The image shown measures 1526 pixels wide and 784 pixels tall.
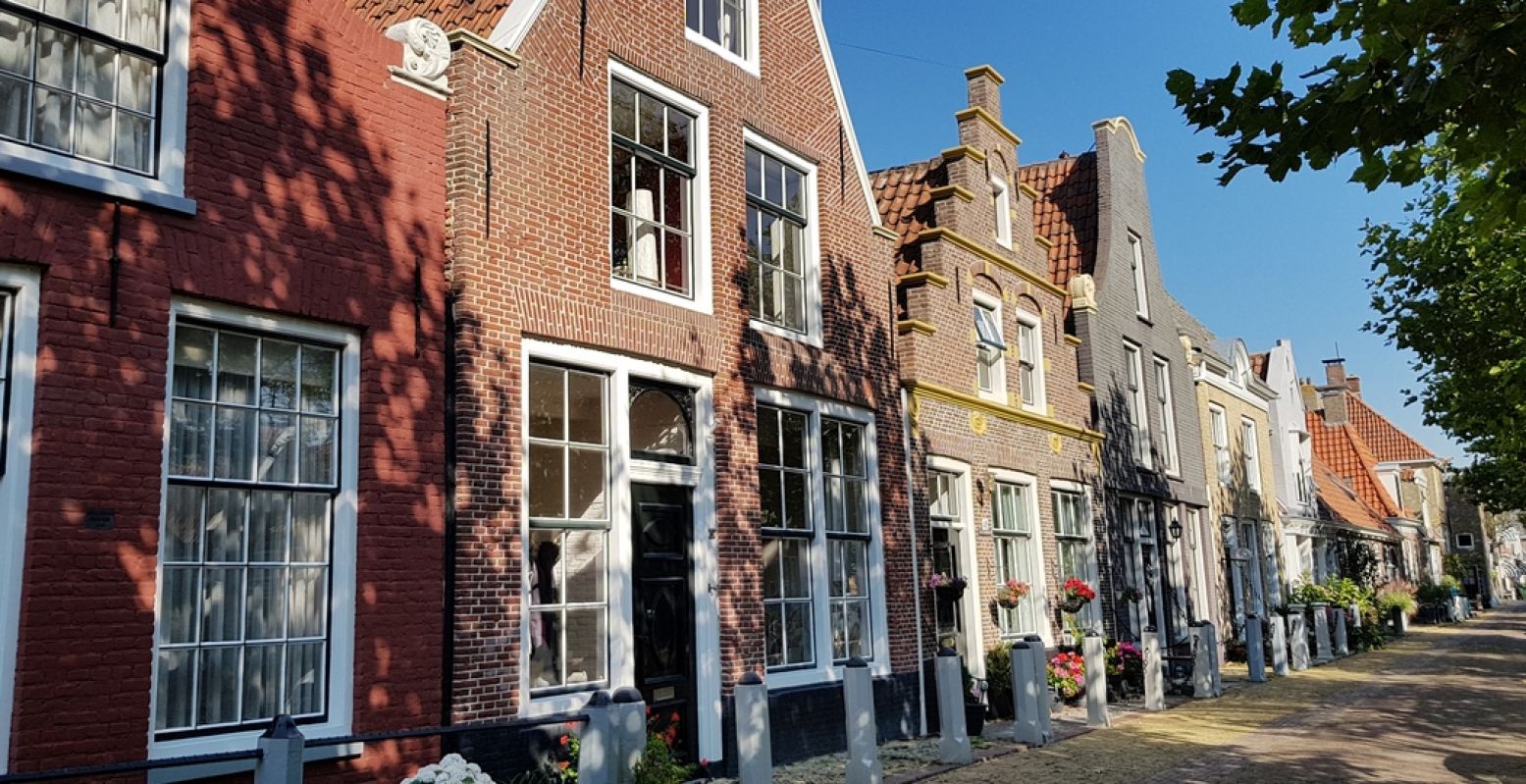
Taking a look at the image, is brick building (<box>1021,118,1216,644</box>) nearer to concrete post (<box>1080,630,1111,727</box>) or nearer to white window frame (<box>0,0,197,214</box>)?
concrete post (<box>1080,630,1111,727</box>)

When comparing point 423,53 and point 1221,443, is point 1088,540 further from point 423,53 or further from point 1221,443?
point 423,53

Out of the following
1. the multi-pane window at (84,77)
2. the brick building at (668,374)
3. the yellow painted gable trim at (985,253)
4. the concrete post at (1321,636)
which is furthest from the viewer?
the concrete post at (1321,636)

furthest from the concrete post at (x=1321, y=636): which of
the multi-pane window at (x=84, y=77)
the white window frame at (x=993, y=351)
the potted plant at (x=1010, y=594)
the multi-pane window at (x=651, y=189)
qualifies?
the multi-pane window at (x=84, y=77)

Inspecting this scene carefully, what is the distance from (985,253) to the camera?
16.5 metres

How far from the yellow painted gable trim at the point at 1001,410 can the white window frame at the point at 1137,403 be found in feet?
7.52

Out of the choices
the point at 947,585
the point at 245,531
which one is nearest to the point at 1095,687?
the point at 947,585

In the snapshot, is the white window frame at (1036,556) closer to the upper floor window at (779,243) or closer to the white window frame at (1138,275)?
the upper floor window at (779,243)

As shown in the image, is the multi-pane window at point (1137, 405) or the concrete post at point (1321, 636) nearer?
the multi-pane window at point (1137, 405)

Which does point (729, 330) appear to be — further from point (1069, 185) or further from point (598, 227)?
point (1069, 185)

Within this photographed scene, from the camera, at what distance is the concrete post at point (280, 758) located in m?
5.01

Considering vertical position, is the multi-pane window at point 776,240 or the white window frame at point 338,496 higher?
the multi-pane window at point 776,240

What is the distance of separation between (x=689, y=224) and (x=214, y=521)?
5.47 meters

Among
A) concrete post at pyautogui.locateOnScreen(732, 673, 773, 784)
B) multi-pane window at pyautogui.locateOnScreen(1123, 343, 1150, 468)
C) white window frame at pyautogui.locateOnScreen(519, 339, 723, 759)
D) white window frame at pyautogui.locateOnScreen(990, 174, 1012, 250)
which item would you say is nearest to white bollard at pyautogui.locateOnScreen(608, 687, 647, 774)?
concrete post at pyautogui.locateOnScreen(732, 673, 773, 784)

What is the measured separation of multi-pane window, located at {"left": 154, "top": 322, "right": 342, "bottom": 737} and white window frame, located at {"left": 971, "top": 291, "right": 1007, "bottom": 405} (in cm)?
1034
